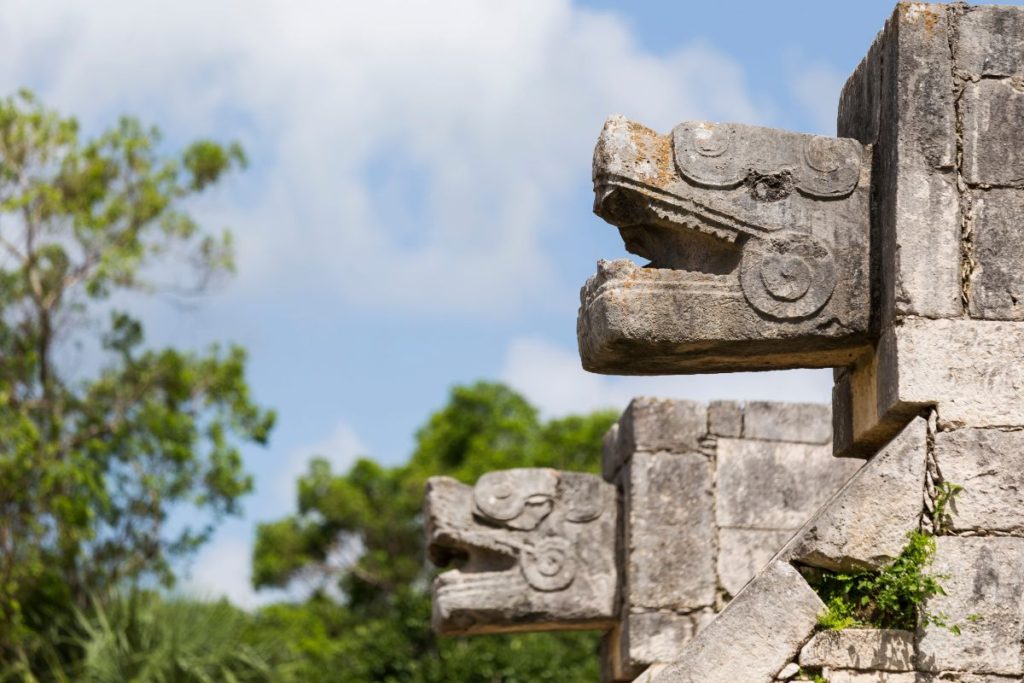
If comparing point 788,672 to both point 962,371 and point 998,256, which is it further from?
point 998,256

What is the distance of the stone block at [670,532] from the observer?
26.5 feet

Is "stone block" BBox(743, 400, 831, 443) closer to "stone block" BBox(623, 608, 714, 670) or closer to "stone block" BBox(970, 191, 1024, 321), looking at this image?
"stone block" BBox(623, 608, 714, 670)

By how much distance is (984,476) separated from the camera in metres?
5.04

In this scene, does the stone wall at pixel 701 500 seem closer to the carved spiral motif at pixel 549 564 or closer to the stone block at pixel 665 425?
the stone block at pixel 665 425

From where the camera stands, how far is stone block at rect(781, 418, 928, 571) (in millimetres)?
4992

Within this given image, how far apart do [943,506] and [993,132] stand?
118 centimetres

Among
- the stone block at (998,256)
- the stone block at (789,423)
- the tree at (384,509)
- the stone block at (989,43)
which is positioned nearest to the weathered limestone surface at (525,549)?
the stone block at (789,423)

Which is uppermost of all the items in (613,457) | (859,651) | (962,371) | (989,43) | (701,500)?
(989,43)

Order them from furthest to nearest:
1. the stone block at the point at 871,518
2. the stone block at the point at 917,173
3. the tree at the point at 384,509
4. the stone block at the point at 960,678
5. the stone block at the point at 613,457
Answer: the tree at the point at 384,509
the stone block at the point at 613,457
the stone block at the point at 917,173
the stone block at the point at 871,518
the stone block at the point at 960,678

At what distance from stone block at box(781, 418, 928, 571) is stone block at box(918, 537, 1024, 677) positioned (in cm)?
13

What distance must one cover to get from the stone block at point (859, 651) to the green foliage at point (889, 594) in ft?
0.13

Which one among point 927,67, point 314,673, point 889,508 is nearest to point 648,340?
point 889,508

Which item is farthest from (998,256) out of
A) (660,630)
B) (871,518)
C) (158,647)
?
(158,647)

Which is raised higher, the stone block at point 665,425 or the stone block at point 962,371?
the stone block at point 665,425
